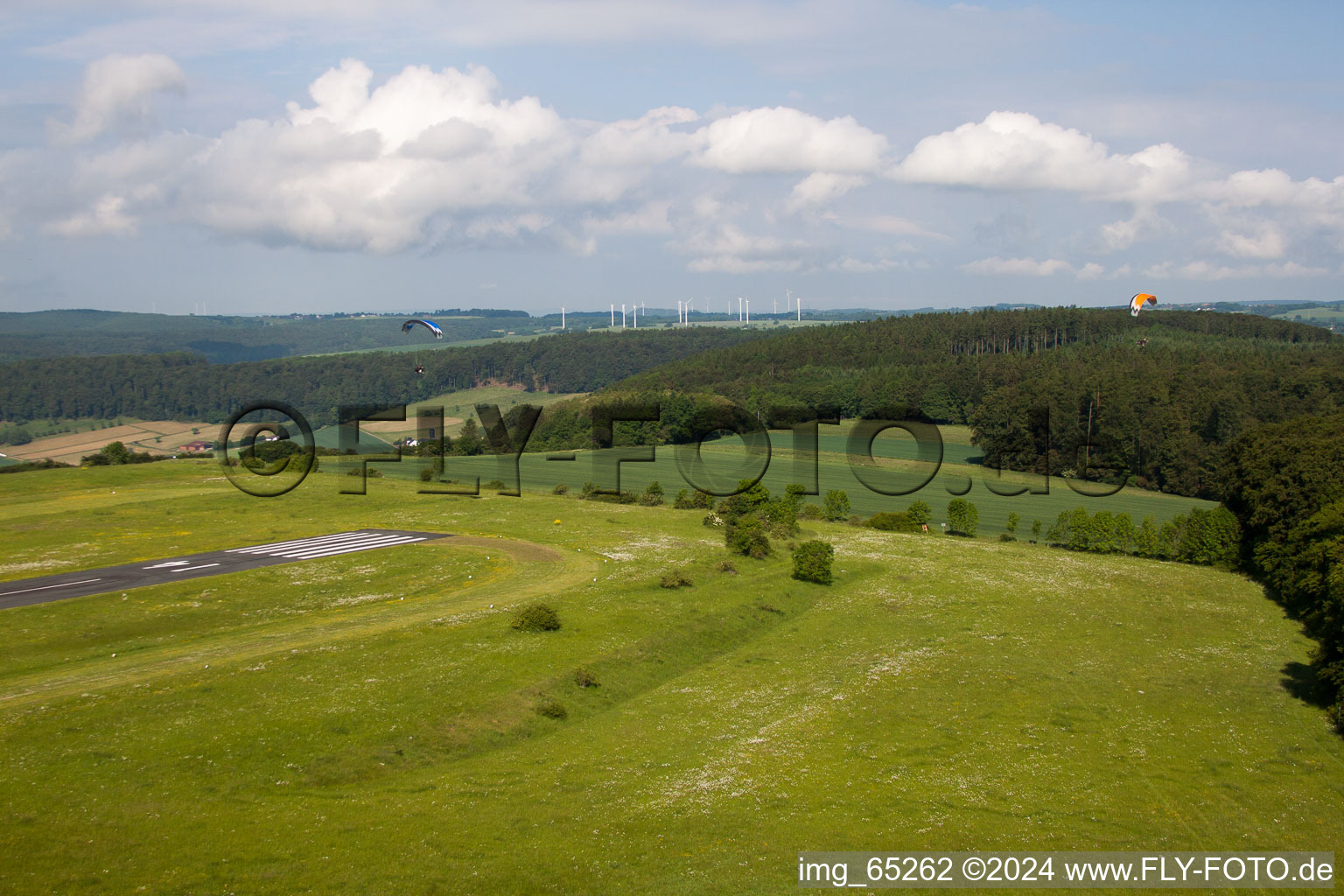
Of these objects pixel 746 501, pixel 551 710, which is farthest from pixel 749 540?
pixel 551 710

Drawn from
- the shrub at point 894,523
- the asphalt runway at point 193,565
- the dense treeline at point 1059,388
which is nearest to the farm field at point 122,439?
the dense treeline at point 1059,388

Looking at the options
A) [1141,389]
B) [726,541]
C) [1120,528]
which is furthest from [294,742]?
[1141,389]

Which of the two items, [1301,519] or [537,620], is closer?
[537,620]

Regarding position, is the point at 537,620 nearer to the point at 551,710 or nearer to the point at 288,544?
the point at 551,710

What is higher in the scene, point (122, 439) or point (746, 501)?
point (746, 501)

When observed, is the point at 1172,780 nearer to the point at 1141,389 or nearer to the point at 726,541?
the point at 726,541

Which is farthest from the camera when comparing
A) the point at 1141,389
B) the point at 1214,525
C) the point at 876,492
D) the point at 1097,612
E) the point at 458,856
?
the point at 1141,389

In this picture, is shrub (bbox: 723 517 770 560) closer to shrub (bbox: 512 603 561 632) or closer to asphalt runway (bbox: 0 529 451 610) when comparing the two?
shrub (bbox: 512 603 561 632)
